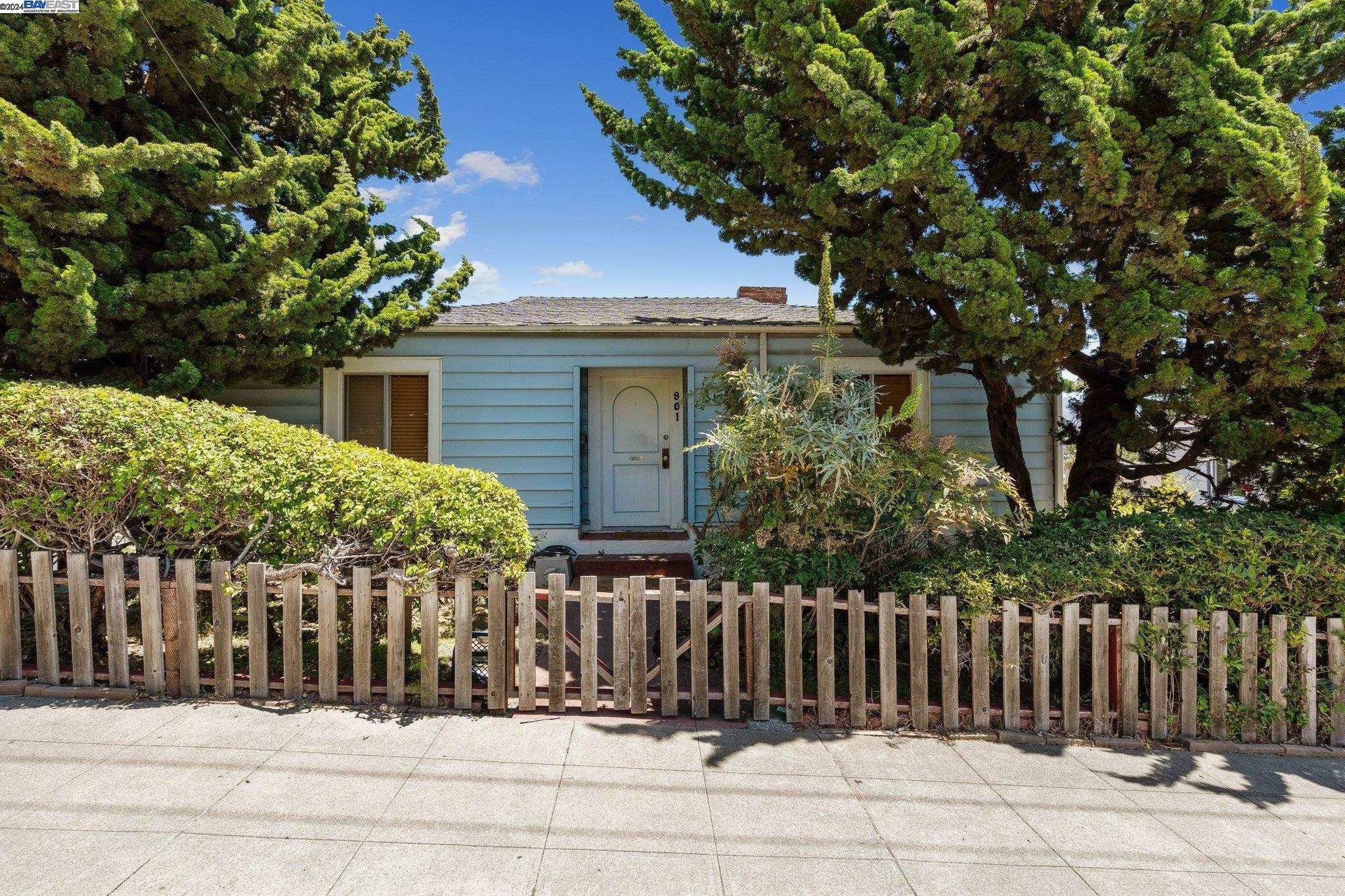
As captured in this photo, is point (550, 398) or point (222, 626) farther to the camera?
point (550, 398)

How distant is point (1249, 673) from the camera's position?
367cm

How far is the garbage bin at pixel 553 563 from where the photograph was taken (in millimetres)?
7109

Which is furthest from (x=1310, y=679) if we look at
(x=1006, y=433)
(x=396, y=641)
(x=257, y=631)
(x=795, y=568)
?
(x=257, y=631)

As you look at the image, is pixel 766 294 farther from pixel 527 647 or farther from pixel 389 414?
pixel 527 647

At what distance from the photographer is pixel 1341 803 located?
313 cm

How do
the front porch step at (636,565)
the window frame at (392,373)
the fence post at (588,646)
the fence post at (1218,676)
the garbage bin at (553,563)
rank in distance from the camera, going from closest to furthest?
the fence post at (1218,676), the fence post at (588,646), the garbage bin at (553,563), the front porch step at (636,565), the window frame at (392,373)

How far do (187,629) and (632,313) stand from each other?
6776 mm

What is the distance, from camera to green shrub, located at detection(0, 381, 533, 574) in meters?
3.85

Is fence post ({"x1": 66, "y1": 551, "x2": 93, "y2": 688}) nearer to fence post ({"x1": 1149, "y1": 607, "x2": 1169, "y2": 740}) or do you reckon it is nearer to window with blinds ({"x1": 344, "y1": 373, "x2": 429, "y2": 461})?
window with blinds ({"x1": 344, "y1": 373, "x2": 429, "y2": 461})

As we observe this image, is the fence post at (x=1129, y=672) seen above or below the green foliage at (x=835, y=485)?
below

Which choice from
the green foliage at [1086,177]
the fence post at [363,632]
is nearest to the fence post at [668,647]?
the fence post at [363,632]

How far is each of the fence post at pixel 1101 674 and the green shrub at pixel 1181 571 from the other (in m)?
0.19

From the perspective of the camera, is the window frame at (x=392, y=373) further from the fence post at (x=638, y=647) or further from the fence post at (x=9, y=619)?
the fence post at (x=638, y=647)

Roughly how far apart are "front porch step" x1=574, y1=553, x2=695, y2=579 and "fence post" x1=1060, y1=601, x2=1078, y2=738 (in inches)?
166
